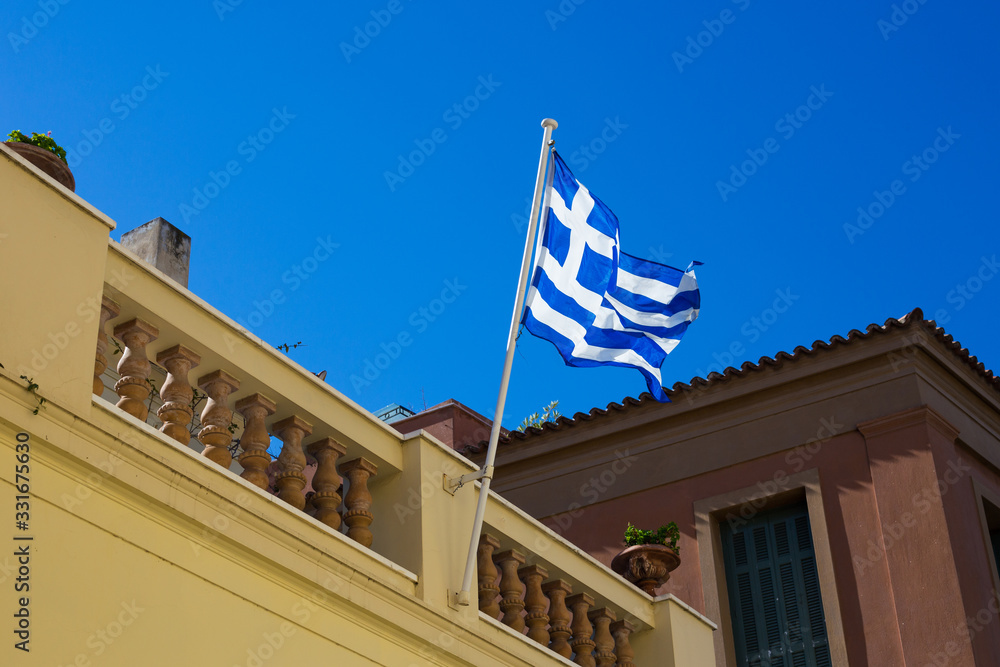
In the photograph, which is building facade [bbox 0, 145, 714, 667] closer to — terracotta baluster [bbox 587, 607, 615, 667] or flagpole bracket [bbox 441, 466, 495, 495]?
flagpole bracket [bbox 441, 466, 495, 495]

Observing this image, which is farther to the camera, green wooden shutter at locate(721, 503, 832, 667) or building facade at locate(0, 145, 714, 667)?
green wooden shutter at locate(721, 503, 832, 667)

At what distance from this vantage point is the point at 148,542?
5148mm

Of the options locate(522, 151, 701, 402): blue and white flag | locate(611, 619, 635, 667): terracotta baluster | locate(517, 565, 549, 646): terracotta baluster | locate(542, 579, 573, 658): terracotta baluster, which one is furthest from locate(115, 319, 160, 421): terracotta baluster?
locate(611, 619, 635, 667): terracotta baluster

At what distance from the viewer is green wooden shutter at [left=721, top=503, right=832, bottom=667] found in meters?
12.8

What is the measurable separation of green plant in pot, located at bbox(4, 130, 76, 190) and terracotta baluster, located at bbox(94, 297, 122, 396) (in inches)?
30.4

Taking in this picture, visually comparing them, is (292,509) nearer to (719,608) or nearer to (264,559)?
(264,559)

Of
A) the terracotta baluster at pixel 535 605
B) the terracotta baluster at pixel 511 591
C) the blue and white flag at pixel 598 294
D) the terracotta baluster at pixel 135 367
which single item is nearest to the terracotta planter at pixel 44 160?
the terracotta baluster at pixel 135 367

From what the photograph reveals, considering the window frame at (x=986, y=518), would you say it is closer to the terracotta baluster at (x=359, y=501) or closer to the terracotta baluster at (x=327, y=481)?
the terracotta baluster at (x=359, y=501)

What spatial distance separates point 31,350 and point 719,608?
955 cm

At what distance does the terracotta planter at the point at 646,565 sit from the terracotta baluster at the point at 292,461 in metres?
3.37

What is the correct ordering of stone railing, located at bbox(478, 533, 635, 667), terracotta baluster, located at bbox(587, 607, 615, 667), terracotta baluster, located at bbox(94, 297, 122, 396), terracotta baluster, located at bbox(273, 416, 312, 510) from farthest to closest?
terracotta baluster, located at bbox(587, 607, 615, 667) < stone railing, located at bbox(478, 533, 635, 667) < terracotta baluster, located at bbox(273, 416, 312, 510) < terracotta baluster, located at bbox(94, 297, 122, 396)

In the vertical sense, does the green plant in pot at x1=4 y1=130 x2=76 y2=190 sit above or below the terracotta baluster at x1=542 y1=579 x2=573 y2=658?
above

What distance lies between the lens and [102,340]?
5418mm

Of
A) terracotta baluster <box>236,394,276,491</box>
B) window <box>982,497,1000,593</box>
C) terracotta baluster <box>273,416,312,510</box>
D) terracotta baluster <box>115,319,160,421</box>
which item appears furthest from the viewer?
window <box>982,497,1000,593</box>
